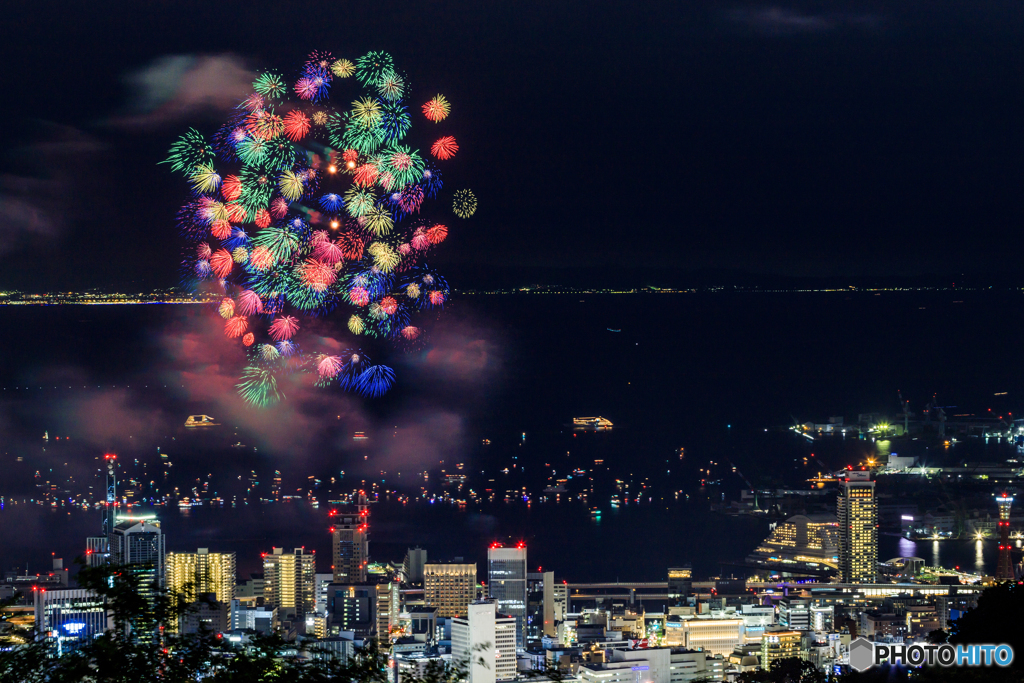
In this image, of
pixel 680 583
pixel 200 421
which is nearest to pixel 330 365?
pixel 200 421

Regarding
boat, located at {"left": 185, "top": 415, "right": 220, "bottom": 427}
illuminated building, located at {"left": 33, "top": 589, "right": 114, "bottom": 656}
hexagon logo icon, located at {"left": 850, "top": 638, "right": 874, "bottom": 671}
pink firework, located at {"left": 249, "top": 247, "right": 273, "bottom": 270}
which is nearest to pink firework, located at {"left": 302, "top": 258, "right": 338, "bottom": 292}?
pink firework, located at {"left": 249, "top": 247, "right": 273, "bottom": 270}

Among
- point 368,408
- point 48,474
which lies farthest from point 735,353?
point 48,474

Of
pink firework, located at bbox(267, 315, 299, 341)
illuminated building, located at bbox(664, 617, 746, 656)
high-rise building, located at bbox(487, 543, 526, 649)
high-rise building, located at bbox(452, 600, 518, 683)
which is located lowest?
illuminated building, located at bbox(664, 617, 746, 656)

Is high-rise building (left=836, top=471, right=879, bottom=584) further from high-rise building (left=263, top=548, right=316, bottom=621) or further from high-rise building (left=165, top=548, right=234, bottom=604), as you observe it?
high-rise building (left=165, top=548, right=234, bottom=604)

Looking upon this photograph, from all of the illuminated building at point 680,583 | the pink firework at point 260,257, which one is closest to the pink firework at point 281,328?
the pink firework at point 260,257

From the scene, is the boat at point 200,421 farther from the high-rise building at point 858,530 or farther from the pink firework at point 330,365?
the high-rise building at point 858,530

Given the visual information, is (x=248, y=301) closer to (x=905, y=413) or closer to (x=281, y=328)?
(x=281, y=328)

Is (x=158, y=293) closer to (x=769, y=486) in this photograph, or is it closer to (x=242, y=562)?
(x=242, y=562)
